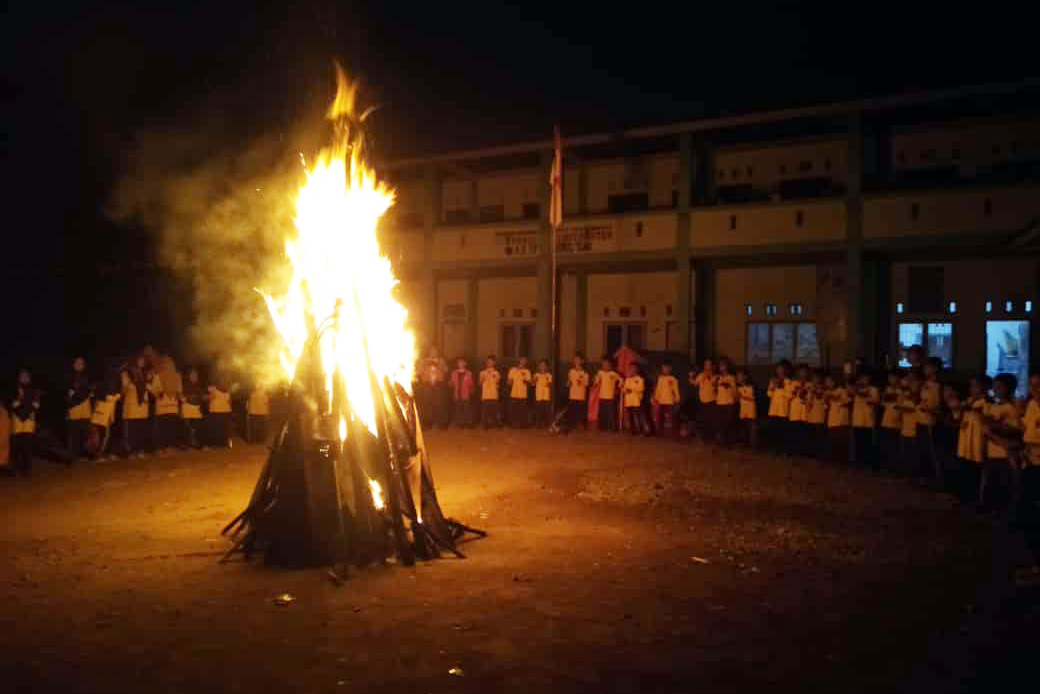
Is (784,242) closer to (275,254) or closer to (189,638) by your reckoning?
(275,254)

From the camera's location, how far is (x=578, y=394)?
787 inches

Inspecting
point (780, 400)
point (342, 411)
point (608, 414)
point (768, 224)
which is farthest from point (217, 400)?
point (768, 224)

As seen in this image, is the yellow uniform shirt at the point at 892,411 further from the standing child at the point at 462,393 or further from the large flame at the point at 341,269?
the standing child at the point at 462,393

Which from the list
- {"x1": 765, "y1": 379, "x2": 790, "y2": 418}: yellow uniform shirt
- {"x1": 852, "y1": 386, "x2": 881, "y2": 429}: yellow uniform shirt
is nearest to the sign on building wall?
{"x1": 765, "y1": 379, "x2": 790, "y2": 418}: yellow uniform shirt

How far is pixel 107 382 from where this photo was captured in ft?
49.3

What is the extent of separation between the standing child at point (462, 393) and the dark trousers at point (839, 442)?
861 cm

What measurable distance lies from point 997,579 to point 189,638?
6657 millimetres

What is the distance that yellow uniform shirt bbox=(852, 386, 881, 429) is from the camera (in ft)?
48.0

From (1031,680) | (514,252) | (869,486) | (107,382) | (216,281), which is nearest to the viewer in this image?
(1031,680)

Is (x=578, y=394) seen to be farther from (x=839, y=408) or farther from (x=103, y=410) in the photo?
(x=103, y=410)

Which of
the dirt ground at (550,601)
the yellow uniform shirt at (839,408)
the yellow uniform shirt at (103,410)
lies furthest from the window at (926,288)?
the yellow uniform shirt at (103,410)

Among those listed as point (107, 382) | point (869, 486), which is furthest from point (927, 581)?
point (107, 382)

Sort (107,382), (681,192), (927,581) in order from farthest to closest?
(681,192), (107,382), (927,581)

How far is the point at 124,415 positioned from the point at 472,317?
1432 cm
